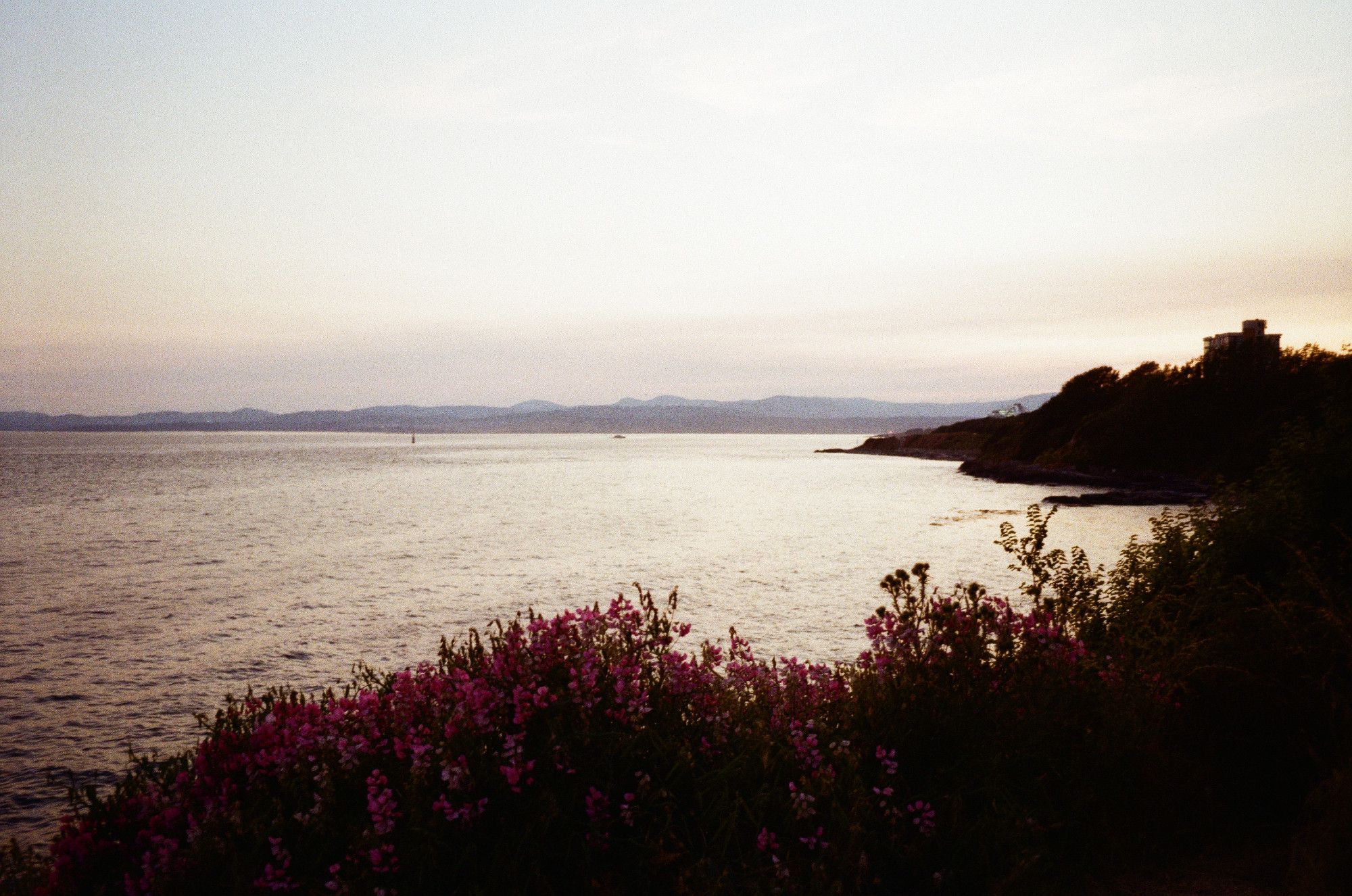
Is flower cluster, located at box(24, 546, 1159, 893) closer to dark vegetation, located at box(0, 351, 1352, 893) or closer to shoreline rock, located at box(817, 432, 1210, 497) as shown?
dark vegetation, located at box(0, 351, 1352, 893)

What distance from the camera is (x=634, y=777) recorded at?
532 cm

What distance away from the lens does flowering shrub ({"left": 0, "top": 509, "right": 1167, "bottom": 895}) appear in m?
4.72

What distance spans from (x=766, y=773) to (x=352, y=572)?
2160cm

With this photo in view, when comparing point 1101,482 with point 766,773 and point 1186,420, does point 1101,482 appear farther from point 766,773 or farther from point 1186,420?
point 766,773

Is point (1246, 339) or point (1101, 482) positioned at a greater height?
point (1246, 339)

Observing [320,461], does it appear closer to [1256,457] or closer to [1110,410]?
[1110,410]

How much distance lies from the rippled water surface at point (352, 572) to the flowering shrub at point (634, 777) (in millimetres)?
5240

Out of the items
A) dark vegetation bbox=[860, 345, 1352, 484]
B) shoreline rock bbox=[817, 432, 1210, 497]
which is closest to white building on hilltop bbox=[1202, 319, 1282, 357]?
dark vegetation bbox=[860, 345, 1352, 484]

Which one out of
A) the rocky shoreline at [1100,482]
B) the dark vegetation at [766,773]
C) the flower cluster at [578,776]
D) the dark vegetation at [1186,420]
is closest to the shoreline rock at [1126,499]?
the rocky shoreline at [1100,482]

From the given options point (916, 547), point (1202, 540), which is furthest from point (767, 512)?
A: point (1202, 540)

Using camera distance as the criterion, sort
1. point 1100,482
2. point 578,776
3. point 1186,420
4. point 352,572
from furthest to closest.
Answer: point 1186,420
point 1100,482
point 352,572
point 578,776

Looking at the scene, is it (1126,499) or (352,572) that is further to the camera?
(1126,499)

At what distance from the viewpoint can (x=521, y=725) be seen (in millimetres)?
5355

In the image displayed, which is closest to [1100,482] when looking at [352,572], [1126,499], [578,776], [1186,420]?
[1186,420]
